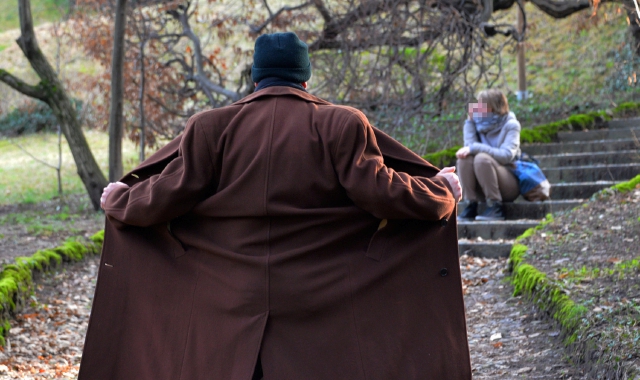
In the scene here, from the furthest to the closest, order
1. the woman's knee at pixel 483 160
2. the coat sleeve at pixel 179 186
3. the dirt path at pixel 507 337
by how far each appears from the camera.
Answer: the woman's knee at pixel 483 160
the dirt path at pixel 507 337
the coat sleeve at pixel 179 186

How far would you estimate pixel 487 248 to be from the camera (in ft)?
24.7

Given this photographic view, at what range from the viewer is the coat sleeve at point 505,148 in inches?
306

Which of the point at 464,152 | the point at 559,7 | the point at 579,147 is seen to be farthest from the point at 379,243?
the point at 559,7

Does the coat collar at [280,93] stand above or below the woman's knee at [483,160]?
above

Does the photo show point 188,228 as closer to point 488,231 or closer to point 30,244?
point 488,231

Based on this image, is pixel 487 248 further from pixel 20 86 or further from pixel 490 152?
pixel 20 86

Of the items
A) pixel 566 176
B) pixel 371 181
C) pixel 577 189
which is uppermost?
pixel 371 181

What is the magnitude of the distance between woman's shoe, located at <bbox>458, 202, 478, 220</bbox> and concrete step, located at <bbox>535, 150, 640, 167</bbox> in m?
2.21

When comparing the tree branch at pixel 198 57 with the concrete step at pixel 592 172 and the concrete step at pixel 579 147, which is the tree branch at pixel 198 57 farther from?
the concrete step at pixel 592 172

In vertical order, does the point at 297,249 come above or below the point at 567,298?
above

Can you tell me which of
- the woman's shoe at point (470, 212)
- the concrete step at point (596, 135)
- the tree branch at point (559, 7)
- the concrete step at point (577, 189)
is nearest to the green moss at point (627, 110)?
the concrete step at point (596, 135)

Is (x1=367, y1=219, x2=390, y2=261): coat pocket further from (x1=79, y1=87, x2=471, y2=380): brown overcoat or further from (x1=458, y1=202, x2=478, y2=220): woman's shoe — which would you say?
(x1=458, y1=202, x2=478, y2=220): woman's shoe

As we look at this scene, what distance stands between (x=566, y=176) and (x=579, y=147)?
4.54ft

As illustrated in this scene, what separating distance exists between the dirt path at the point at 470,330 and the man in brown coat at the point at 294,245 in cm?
169
